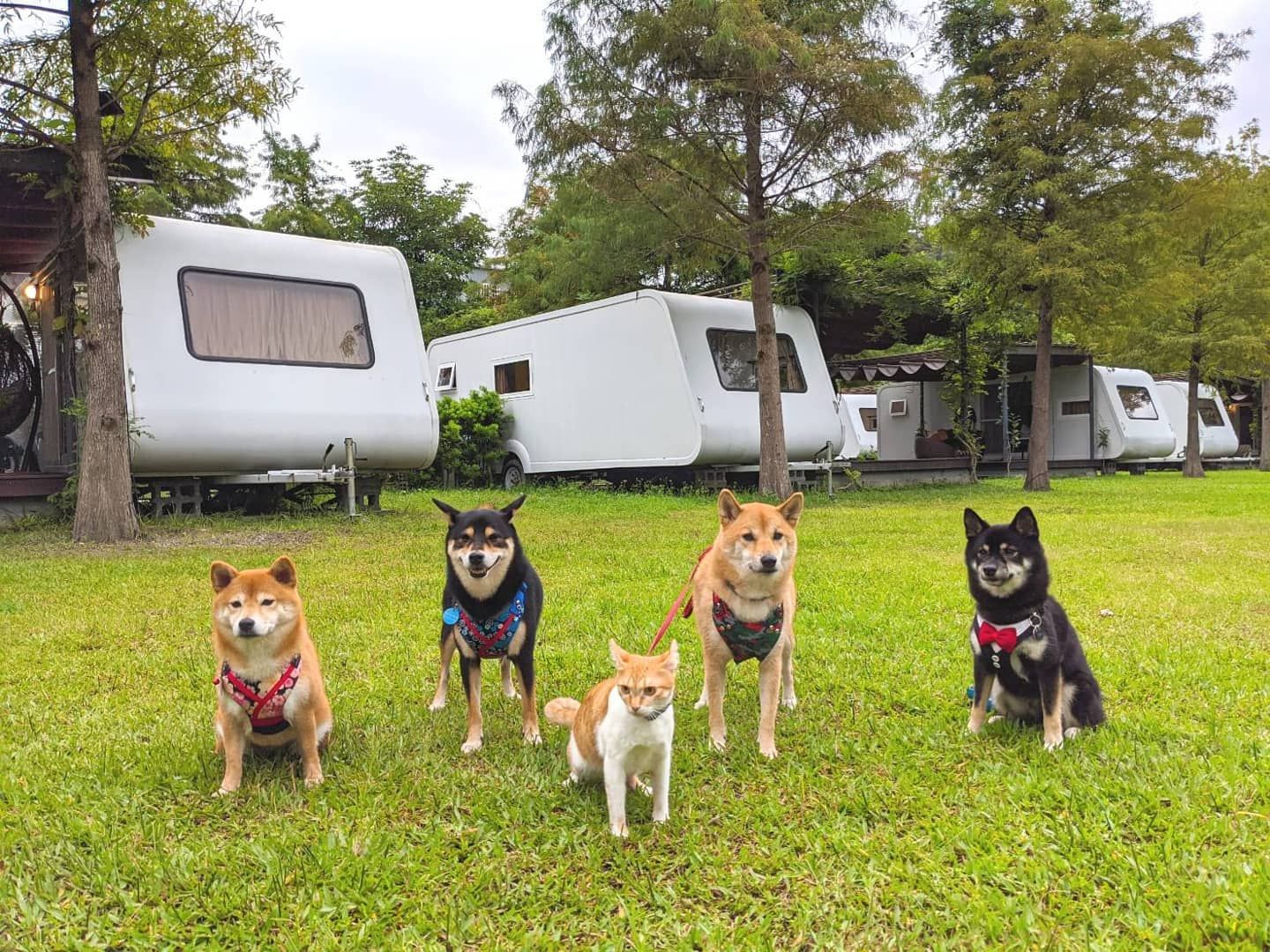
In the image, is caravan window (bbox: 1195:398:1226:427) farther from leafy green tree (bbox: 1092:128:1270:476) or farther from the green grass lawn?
the green grass lawn

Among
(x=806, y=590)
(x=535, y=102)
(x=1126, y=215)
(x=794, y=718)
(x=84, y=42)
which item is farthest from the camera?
(x=1126, y=215)

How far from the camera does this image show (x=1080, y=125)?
15.7 metres

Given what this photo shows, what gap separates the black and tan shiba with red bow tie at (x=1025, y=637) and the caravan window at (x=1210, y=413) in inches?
1290

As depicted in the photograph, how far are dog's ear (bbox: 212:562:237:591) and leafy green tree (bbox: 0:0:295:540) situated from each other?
24.0 ft

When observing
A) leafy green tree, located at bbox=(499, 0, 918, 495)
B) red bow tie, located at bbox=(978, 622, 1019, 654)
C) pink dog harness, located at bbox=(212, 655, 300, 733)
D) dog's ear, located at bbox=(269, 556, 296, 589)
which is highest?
leafy green tree, located at bbox=(499, 0, 918, 495)

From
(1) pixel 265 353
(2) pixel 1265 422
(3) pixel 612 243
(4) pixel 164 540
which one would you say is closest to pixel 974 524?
(4) pixel 164 540

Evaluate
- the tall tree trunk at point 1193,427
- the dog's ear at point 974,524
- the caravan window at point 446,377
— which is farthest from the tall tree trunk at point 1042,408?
the dog's ear at point 974,524

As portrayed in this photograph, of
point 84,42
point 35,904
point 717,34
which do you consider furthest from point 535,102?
point 35,904

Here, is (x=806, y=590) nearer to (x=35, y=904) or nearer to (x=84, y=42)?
(x=35, y=904)

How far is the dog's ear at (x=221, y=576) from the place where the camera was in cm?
280

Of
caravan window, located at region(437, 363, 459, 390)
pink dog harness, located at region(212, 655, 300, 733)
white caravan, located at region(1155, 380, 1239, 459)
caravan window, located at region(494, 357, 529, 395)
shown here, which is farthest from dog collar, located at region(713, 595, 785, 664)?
white caravan, located at region(1155, 380, 1239, 459)

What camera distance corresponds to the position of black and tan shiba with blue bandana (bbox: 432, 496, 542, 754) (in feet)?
10.4

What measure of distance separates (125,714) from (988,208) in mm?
17087

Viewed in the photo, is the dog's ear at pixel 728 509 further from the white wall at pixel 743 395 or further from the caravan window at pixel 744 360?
the caravan window at pixel 744 360
